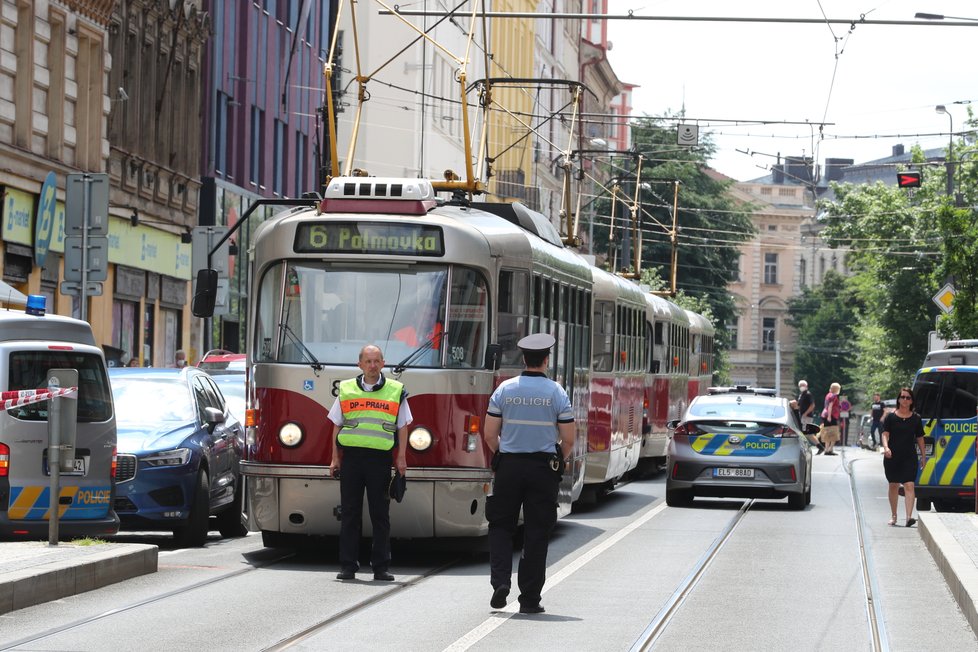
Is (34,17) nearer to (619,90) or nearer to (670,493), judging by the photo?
(670,493)

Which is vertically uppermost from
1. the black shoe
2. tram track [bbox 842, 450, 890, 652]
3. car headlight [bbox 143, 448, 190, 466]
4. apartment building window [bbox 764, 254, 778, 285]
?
apartment building window [bbox 764, 254, 778, 285]

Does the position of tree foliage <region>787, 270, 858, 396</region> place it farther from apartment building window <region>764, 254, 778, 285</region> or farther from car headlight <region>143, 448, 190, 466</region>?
car headlight <region>143, 448, 190, 466</region>

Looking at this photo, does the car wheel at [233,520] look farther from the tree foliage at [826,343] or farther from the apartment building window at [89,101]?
the tree foliage at [826,343]

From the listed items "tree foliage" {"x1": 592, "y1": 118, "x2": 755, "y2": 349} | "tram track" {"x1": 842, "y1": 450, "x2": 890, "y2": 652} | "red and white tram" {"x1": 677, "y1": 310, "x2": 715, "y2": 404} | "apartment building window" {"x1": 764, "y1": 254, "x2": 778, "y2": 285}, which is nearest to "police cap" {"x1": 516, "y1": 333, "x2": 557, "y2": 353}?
"tram track" {"x1": 842, "y1": 450, "x2": 890, "y2": 652}

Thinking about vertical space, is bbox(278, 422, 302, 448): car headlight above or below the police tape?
below

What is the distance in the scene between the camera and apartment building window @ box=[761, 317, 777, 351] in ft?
504

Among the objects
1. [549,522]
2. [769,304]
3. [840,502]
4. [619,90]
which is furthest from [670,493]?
[769,304]

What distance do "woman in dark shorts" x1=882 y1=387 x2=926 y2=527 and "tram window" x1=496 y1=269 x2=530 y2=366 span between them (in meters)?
7.28

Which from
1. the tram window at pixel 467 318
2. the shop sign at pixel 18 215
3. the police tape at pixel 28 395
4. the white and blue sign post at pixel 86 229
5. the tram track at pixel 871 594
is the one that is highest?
the shop sign at pixel 18 215

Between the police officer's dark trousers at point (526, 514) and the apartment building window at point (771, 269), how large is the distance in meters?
144

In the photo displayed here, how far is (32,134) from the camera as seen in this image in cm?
3164

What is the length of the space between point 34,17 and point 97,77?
3.21 meters

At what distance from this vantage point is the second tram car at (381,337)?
15.8 m

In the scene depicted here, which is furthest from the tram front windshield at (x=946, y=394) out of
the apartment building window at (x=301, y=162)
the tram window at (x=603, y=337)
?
the apartment building window at (x=301, y=162)
